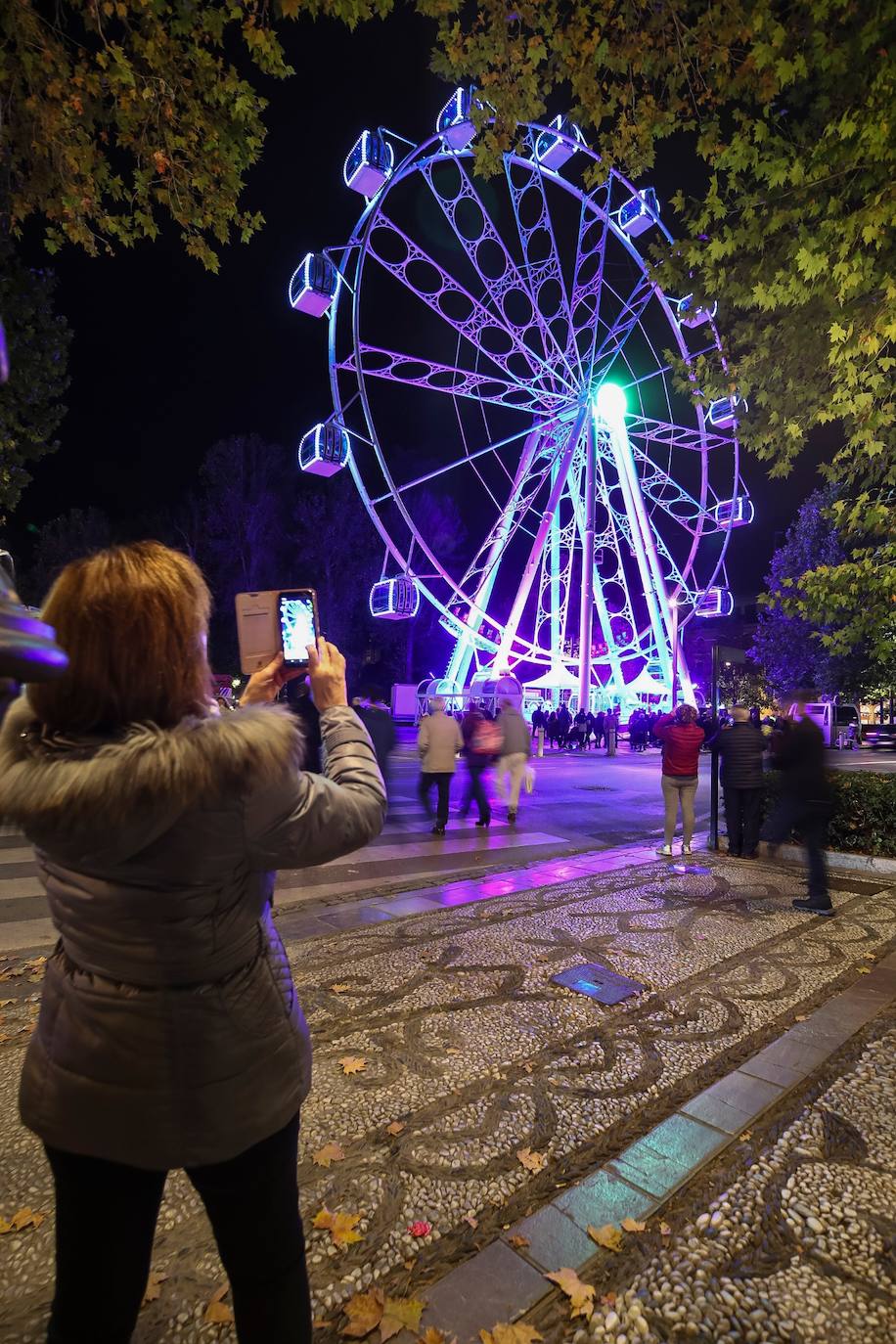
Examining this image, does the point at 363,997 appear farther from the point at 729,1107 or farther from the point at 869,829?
the point at 869,829

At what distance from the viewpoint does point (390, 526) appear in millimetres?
40594

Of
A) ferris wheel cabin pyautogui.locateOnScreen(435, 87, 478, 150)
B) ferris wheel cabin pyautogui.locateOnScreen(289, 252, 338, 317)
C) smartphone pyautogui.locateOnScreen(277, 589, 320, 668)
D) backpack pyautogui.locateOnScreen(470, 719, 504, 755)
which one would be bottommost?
backpack pyautogui.locateOnScreen(470, 719, 504, 755)

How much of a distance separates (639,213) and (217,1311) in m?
25.4

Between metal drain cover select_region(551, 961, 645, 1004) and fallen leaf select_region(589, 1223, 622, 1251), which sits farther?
metal drain cover select_region(551, 961, 645, 1004)

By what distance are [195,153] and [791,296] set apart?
472 centimetres

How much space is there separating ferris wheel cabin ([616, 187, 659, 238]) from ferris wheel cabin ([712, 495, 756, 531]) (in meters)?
9.74

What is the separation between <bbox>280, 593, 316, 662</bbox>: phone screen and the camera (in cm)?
178

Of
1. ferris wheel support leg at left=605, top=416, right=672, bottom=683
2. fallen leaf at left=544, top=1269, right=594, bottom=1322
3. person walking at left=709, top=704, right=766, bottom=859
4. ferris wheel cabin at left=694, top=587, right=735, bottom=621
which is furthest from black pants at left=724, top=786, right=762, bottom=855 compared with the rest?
ferris wheel cabin at left=694, top=587, right=735, bottom=621

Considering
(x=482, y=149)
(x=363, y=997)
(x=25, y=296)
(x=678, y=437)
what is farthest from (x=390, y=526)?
(x=363, y=997)

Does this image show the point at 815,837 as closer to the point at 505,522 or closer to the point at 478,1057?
the point at 478,1057

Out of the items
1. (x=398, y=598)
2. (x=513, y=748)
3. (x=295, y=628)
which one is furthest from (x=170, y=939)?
(x=398, y=598)

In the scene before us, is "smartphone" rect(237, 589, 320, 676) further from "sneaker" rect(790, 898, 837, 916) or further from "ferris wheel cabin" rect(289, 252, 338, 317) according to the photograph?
"ferris wheel cabin" rect(289, 252, 338, 317)

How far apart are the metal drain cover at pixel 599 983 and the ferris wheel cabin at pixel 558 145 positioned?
21.1 metres

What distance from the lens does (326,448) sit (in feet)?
63.7
